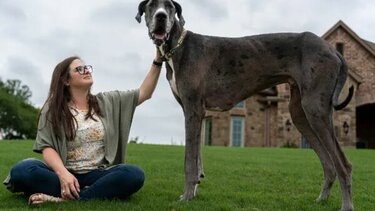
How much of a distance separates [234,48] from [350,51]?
29947mm

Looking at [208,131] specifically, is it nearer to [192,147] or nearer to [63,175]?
[192,147]

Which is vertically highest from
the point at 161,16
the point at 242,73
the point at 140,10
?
the point at 140,10

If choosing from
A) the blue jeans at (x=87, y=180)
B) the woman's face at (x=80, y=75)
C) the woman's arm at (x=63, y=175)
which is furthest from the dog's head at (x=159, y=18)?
the woman's arm at (x=63, y=175)

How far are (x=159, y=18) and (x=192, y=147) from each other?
1.46 metres

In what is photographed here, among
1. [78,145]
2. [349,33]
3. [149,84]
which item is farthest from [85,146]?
[349,33]

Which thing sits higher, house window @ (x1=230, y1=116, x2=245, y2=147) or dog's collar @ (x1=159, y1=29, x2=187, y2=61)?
house window @ (x1=230, y1=116, x2=245, y2=147)

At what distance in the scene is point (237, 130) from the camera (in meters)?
34.9

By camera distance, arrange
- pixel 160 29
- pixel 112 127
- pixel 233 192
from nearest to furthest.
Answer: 1. pixel 160 29
2. pixel 112 127
3. pixel 233 192

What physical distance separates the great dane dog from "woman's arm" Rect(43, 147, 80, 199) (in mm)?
1205

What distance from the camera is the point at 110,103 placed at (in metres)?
6.18

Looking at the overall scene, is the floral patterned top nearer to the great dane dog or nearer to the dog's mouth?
the great dane dog

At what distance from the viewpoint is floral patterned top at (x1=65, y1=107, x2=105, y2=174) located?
5.82 metres

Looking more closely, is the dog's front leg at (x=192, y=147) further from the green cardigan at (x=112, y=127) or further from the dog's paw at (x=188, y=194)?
the green cardigan at (x=112, y=127)

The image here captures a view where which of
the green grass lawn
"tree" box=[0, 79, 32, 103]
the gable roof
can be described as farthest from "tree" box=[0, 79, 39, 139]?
the green grass lawn
